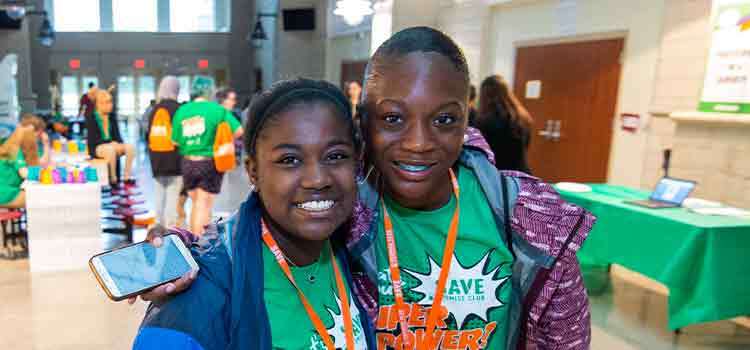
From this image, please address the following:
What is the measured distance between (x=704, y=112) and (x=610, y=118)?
1.13m

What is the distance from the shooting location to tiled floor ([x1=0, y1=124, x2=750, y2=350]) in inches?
120

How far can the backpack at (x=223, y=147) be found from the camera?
4.55 meters

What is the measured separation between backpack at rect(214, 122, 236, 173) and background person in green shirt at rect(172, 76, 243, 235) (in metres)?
0.04

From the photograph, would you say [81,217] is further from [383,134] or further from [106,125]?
[383,134]

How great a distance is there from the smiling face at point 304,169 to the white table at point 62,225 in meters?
3.95

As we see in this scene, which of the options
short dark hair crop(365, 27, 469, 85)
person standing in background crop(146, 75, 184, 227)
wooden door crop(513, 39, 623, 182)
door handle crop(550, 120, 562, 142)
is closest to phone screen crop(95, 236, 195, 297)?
short dark hair crop(365, 27, 469, 85)

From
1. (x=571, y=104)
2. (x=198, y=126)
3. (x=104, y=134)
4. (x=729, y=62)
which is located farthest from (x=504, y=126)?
(x=104, y=134)

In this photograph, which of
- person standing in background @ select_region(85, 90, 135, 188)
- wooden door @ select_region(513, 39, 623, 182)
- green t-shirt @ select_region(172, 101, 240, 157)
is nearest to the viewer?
green t-shirt @ select_region(172, 101, 240, 157)

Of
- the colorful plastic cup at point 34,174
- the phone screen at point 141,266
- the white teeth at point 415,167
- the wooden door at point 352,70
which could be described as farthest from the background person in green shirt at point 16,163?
the wooden door at point 352,70

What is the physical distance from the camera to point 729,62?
13.0 ft

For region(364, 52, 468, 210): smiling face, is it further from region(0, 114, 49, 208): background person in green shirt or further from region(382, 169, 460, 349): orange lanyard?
region(0, 114, 49, 208): background person in green shirt

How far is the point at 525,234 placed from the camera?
996mm

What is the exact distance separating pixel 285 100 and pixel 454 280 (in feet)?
1.56

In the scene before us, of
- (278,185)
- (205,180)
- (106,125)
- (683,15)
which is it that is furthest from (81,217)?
(683,15)
